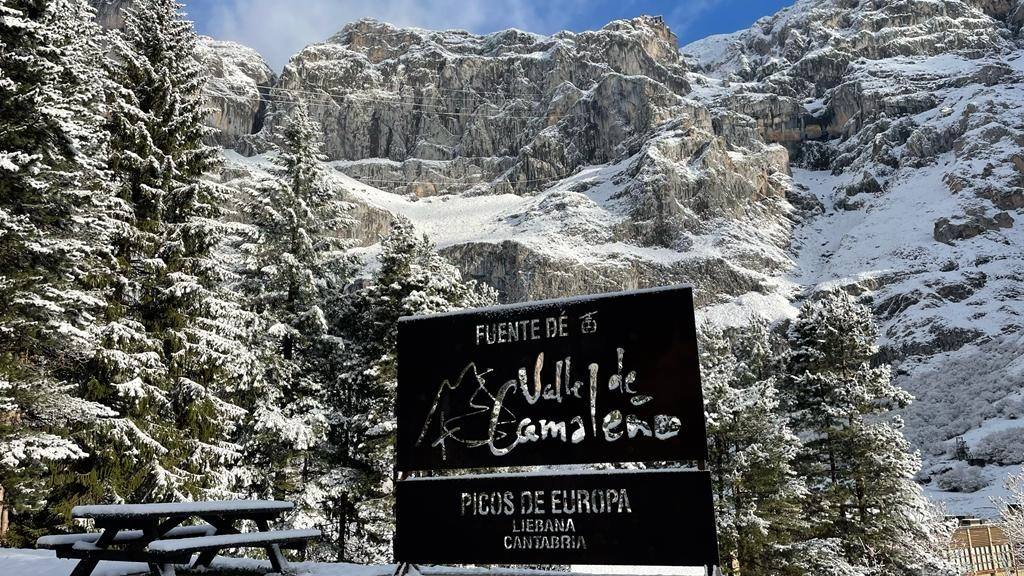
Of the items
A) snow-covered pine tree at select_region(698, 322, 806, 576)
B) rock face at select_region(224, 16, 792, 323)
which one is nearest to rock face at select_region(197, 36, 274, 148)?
rock face at select_region(224, 16, 792, 323)

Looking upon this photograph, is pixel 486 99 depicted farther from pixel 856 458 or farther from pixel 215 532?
pixel 215 532

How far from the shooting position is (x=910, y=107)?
5413 inches

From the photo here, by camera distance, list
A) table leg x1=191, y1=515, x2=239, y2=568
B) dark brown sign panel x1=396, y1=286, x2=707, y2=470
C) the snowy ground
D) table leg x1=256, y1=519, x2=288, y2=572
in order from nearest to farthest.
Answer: dark brown sign panel x1=396, y1=286, x2=707, y2=470, the snowy ground, table leg x1=256, y1=519, x2=288, y2=572, table leg x1=191, y1=515, x2=239, y2=568

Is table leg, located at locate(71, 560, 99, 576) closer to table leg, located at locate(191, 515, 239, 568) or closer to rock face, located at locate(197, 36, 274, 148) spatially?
table leg, located at locate(191, 515, 239, 568)

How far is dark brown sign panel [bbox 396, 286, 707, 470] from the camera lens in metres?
6.04

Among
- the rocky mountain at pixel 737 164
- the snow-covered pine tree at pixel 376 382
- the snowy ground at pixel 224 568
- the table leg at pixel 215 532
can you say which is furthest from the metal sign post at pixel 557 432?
the rocky mountain at pixel 737 164

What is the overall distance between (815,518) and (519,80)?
165 meters

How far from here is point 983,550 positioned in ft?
75.5

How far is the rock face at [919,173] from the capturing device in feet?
257

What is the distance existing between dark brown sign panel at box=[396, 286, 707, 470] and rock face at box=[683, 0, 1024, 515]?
53972mm

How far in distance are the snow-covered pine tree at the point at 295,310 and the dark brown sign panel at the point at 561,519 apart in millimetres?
10911

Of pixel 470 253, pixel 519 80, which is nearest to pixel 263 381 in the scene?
pixel 470 253

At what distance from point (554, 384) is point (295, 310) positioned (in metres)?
14.0

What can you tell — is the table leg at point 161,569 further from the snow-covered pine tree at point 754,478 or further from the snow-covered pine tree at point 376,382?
the snow-covered pine tree at point 754,478
